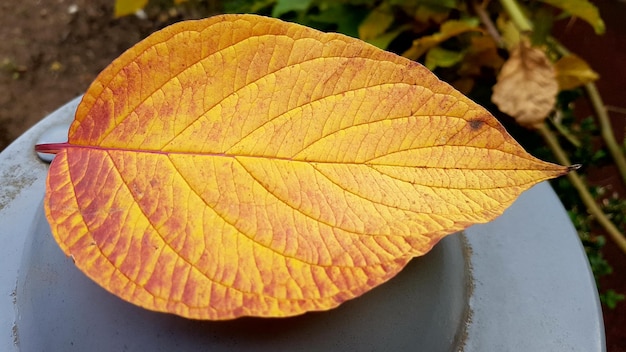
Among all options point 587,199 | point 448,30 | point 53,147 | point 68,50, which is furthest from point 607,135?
point 68,50

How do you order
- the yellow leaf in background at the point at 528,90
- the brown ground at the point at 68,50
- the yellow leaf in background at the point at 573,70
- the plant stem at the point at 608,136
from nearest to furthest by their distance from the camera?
the yellow leaf in background at the point at 528,90, the yellow leaf in background at the point at 573,70, the plant stem at the point at 608,136, the brown ground at the point at 68,50

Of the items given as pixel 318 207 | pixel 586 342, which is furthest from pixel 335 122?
pixel 586 342

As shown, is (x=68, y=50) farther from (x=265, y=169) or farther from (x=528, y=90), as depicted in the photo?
(x=265, y=169)

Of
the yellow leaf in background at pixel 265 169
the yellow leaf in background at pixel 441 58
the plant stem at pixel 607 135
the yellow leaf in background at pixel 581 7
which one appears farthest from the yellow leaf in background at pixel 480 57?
the yellow leaf in background at pixel 265 169

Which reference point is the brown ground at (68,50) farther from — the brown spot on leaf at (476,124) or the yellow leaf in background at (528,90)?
the brown spot on leaf at (476,124)

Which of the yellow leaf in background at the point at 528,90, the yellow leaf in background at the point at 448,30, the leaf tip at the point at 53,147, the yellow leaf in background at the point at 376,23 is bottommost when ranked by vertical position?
the yellow leaf in background at the point at 528,90

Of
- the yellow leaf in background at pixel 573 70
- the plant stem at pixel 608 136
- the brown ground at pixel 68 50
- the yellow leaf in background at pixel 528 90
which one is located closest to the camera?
the yellow leaf in background at pixel 528 90

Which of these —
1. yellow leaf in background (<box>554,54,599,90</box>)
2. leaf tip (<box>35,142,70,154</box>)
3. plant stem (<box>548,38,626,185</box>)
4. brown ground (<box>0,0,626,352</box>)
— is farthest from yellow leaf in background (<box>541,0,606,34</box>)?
leaf tip (<box>35,142,70,154</box>)
